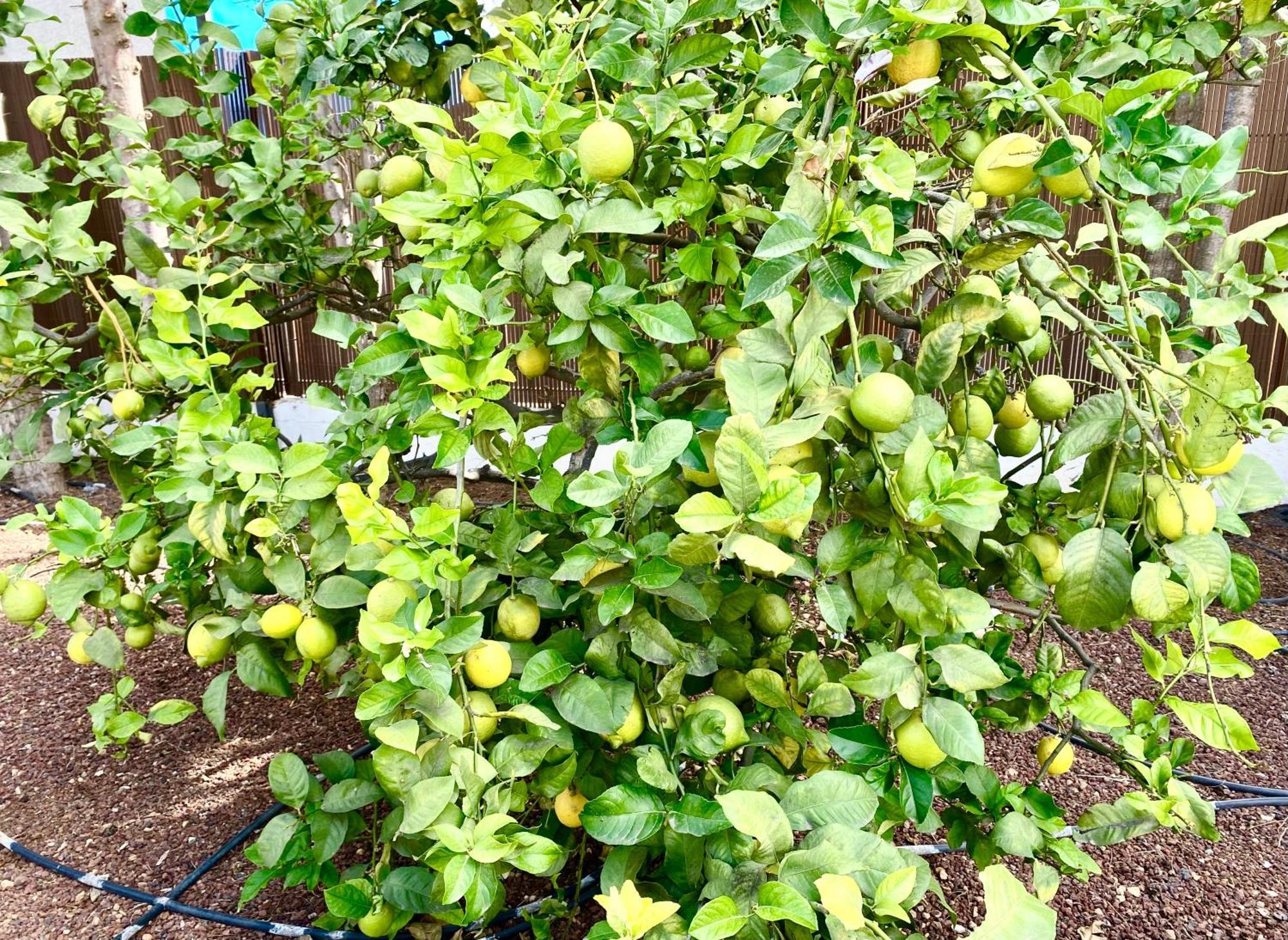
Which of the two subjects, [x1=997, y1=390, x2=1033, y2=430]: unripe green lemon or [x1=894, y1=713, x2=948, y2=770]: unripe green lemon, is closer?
[x1=894, y1=713, x2=948, y2=770]: unripe green lemon

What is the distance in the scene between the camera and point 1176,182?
86 centimetres

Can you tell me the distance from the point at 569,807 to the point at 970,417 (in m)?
0.70

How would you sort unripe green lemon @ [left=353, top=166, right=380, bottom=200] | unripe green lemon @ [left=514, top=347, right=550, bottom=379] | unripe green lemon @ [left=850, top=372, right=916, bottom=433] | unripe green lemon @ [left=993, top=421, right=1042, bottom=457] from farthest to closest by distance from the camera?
unripe green lemon @ [left=353, top=166, right=380, bottom=200] → unripe green lemon @ [left=993, top=421, right=1042, bottom=457] → unripe green lemon @ [left=514, top=347, right=550, bottom=379] → unripe green lemon @ [left=850, top=372, right=916, bottom=433]

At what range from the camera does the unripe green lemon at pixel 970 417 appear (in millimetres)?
1032

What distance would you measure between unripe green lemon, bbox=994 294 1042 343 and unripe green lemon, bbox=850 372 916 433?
0.24 m

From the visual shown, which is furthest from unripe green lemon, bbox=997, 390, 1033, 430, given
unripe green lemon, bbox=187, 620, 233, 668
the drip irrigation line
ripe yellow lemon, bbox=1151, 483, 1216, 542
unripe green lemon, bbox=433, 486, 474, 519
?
unripe green lemon, bbox=187, 620, 233, 668

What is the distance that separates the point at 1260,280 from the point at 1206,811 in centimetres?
60

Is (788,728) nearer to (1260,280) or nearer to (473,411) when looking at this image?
(473,411)

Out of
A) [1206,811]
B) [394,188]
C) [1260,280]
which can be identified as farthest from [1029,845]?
[394,188]

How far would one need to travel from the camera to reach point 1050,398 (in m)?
1.02

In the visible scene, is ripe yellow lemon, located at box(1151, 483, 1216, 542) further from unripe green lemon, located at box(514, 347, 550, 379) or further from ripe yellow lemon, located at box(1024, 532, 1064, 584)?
unripe green lemon, located at box(514, 347, 550, 379)

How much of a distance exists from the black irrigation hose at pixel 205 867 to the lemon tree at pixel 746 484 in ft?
1.38

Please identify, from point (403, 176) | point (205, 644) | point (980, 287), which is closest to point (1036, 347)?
point (980, 287)

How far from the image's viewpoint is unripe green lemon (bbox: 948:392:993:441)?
3.39 ft
